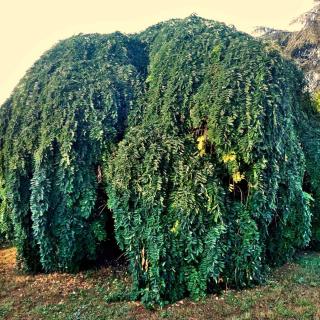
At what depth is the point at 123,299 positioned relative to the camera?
6285 mm

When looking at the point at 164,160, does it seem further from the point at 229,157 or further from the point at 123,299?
the point at 123,299

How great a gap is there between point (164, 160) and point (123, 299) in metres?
2.29

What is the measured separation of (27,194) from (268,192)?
425cm

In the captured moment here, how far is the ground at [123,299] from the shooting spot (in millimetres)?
5523

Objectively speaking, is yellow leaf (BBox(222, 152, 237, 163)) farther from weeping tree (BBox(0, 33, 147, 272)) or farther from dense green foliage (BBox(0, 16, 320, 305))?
weeping tree (BBox(0, 33, 147, 272))

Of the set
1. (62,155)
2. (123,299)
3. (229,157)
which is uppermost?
→ (62,155)

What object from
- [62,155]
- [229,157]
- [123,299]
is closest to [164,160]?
[229,157]

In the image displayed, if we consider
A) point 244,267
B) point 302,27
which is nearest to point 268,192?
point 244,267

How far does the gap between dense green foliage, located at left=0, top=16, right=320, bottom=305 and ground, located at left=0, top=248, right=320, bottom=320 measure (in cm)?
28

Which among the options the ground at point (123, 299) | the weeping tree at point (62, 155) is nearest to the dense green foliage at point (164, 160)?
the weeping tree at point (62, 155)

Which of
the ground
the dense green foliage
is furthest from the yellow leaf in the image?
the ground

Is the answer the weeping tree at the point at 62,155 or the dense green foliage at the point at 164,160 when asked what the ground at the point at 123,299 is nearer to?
the dense green foliage at the point at 164,160

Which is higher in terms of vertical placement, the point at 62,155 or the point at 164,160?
the point at 62,155

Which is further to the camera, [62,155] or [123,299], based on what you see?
[62,155]
